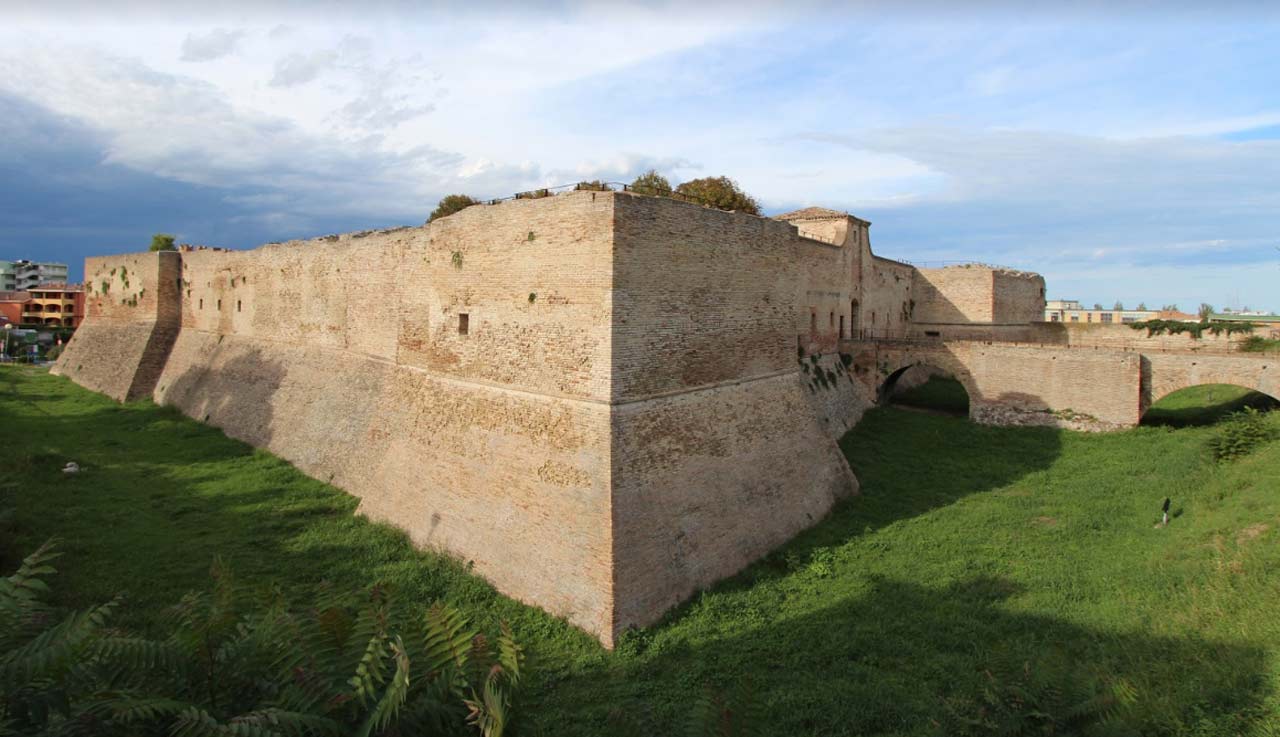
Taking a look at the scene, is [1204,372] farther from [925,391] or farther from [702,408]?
[702,408]

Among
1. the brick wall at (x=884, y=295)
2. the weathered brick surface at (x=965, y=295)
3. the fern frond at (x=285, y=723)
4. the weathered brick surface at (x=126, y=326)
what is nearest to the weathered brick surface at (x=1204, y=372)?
the brick wall at (x=884, y=295)

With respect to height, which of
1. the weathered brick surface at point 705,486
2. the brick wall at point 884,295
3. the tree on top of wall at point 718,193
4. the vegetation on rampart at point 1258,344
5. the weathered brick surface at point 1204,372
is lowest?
the weathered brick surface at point 705,486

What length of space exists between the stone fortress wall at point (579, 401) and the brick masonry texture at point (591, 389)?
0.12 ft

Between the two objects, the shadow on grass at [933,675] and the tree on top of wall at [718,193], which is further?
the tree on top of wall at [718,193]

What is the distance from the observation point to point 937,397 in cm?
2348

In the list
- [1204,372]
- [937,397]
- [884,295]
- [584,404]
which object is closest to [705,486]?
[584,404]

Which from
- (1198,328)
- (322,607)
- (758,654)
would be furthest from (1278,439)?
(322,607)

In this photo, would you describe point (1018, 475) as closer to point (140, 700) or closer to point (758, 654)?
point (758, 654)

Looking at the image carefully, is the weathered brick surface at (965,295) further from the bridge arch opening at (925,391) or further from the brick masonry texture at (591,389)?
the brick masonry texture at (591,389)

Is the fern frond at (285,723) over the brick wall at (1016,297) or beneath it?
beneath

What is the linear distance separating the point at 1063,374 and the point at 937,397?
16.2 ft

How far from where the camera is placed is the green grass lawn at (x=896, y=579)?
7.22 m

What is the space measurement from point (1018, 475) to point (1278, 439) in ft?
17.1

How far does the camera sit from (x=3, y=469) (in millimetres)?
14930
